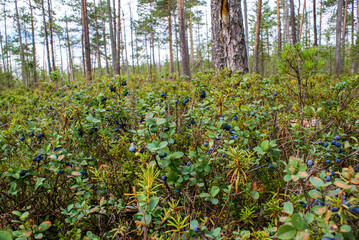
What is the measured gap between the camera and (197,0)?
2055 centimetres

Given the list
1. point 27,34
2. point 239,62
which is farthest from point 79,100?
point 27,34

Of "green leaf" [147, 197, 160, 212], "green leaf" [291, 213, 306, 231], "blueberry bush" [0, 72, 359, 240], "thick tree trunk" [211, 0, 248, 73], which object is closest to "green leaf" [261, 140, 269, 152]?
"blueberry bush" [0, 72, 359, 240]

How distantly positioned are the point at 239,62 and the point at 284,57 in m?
2.28

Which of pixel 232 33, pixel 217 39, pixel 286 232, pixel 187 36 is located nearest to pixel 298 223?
pixel 286 232

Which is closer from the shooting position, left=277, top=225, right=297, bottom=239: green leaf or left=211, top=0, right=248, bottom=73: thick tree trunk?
left=277, top=225, right=297, bottom=239: green leaf

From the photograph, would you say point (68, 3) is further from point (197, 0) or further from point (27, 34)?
point (197, 0)

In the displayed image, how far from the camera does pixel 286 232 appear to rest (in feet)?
2.27

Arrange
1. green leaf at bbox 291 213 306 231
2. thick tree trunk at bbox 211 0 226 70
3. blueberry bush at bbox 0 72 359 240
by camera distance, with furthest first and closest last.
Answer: thick tree trunk at bbox 211 0 226 70, blueberry bush at bbox 0 72 359 240, green leaf at bbox 291 213 306 231

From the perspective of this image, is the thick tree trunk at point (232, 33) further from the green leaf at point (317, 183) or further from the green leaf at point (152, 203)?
the green leaf at point (152, 203)

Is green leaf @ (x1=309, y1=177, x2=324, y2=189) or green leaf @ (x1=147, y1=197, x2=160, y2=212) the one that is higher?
green leaf @ (x1=309, y1=177, x2=324, y2=189)

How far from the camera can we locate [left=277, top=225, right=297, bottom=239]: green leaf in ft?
2.23

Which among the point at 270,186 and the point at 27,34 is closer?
the point at 270,186

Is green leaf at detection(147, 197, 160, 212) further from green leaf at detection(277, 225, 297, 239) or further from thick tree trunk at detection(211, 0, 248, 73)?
thick tree trunk at detection(211, 0, 248, 73)

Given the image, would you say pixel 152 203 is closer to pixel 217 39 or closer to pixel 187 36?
pixel 217 39
